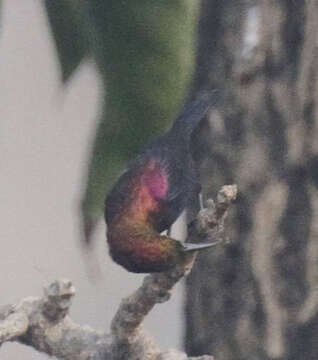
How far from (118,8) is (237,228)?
0.80 meters

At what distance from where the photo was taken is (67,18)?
4.12ft

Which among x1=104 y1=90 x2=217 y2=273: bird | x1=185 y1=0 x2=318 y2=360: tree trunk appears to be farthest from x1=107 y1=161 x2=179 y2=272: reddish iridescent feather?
x1=185 y1=0 x2=318 y2=360: tree trunk

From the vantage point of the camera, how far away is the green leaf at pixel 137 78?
1.15 metres

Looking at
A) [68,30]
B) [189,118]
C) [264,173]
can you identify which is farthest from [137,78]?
[264,173]

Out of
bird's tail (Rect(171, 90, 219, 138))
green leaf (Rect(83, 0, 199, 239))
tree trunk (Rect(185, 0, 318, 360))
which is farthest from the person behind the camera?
tree trunk (Rect(185, 0, 318, 360))

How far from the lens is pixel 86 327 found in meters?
1.33

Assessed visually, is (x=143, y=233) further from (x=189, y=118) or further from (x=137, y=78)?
(x=189, y=118)

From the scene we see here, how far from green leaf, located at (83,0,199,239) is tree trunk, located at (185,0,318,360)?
0.71 metres

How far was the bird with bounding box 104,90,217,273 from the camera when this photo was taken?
1.16 metres

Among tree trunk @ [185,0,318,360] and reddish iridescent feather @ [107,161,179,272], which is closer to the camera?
reddish iridescent feather @ [107,161,179,272]

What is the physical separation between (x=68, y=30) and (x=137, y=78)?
0.44 feet

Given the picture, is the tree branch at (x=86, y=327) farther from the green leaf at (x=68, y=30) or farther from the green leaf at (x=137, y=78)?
the green leaf at (x=68, y=30)

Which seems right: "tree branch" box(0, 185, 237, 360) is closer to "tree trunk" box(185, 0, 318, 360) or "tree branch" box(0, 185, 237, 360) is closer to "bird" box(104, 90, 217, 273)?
"bird" box(104, 90, 217, 273)

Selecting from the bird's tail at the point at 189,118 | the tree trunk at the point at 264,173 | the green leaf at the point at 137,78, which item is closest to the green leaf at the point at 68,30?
the green leaf at the point at 137,78
